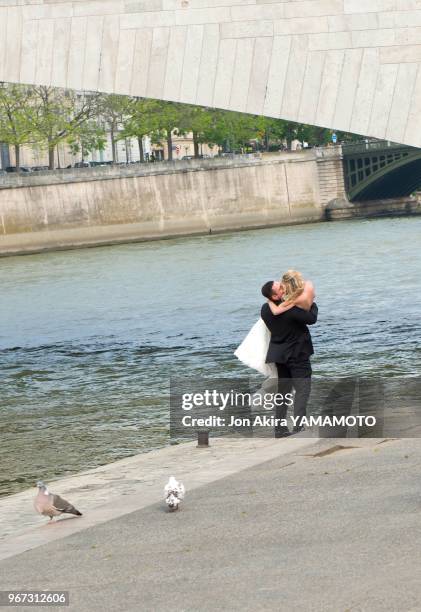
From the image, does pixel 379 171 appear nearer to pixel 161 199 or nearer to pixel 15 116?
pixel 161 199

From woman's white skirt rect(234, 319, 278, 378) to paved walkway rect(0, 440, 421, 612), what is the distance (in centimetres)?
194

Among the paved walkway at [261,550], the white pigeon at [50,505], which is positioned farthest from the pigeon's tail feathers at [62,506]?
the paved walkway at [261,550]

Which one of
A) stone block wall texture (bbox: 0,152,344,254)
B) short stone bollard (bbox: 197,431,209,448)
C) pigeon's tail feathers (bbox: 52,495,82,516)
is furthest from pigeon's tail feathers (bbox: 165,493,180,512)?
stone block wall texture (bbox: 0,152,344,254)

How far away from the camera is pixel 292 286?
10.7 m

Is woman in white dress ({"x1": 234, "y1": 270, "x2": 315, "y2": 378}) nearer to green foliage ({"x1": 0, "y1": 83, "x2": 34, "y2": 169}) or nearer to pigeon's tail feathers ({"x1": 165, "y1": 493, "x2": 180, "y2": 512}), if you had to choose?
pigeon's tail feathers ({"x1": 165, "y1": 493, "x2": 180, "y2": 512})

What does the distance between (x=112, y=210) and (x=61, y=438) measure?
50.0 meters

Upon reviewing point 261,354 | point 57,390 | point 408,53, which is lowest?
point 57,390

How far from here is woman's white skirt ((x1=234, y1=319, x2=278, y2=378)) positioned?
35.7 feet

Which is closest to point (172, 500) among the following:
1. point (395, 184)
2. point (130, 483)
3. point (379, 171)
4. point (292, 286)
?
point (130, 483)

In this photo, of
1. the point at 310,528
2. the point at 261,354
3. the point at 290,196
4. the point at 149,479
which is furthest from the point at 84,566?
the point at 290,196

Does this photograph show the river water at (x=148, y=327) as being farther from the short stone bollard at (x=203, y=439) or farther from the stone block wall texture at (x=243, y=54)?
the stone block wall texture at (x=243, y=54)

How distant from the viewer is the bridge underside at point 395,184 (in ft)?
218

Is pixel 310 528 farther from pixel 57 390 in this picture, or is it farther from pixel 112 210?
pixel 112 210

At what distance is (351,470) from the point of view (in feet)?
28.7
